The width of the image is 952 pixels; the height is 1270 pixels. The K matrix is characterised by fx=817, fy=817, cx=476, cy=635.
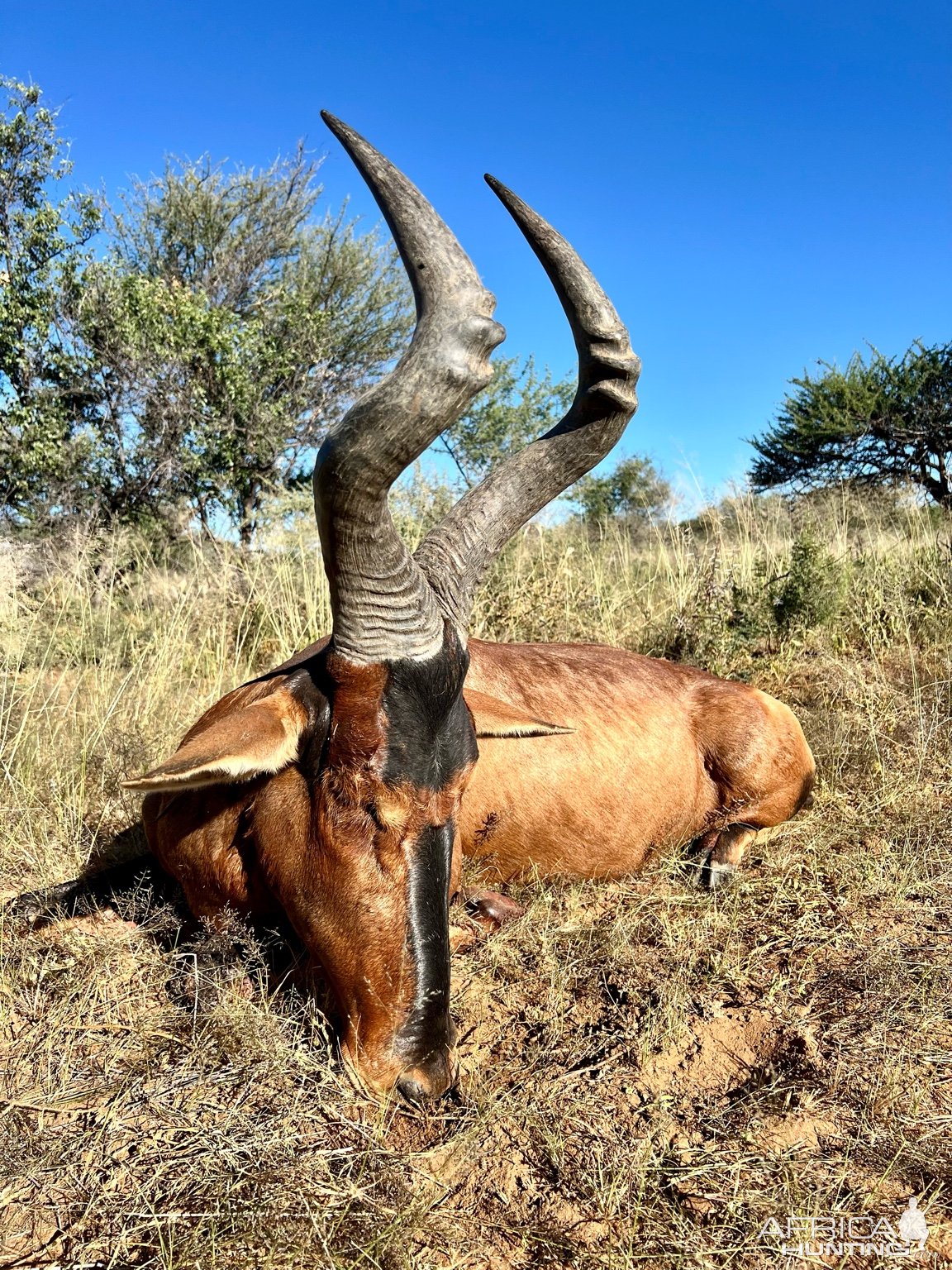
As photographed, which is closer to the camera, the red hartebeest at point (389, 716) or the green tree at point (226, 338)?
the red hartebeest at point (389, 716)

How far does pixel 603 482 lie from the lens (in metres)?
23.8

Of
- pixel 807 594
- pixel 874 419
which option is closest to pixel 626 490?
pixel 874 419

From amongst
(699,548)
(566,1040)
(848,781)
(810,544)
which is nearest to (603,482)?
(699,548)

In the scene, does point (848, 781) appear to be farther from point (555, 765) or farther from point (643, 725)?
point (555, 765)

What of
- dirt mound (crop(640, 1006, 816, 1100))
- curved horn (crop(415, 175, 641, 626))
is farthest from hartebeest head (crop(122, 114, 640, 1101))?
dirt mound (crop(640, 1006, 816, 1100))

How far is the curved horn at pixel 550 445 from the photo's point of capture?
Result: 300 centimetres

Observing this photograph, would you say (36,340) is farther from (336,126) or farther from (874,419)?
(874,419)

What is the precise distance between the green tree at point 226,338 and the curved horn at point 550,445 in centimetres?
789

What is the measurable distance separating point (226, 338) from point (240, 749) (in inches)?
466

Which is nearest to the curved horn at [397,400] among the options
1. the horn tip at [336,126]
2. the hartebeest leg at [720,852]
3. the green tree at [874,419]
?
the horn tip at [336,126]

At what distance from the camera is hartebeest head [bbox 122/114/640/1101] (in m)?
2.21

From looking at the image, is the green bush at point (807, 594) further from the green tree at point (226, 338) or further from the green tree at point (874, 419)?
the green tree at point (874, 419)

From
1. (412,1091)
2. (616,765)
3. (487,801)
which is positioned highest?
(616,765)

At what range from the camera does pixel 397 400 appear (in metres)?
2.18
